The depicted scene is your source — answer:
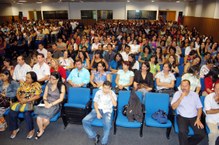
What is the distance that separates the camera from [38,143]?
3320 mm

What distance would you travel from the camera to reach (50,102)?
3.58 meters

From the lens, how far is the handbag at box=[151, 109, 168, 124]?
315 cm

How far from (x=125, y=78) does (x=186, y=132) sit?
1.79 metres

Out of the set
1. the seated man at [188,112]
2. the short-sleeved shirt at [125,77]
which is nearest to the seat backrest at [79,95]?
the short-sleeved shirt at [125,77]

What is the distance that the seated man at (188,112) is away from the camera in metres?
2.99

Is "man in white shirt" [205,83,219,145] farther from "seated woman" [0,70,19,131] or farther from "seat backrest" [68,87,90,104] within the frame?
"seated woman" [0,70,19,131]

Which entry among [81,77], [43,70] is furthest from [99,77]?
[43,70]

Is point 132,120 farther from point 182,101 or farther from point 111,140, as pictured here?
point 182,101

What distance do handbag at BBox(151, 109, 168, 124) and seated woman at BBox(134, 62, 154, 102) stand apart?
815mm

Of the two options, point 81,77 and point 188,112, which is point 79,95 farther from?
point 188,112

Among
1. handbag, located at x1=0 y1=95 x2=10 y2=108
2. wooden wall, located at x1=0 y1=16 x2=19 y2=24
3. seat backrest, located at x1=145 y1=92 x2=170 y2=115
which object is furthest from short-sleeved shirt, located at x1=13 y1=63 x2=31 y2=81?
wooden wall, located at x1=0 y1=16 x2=19 y2=24

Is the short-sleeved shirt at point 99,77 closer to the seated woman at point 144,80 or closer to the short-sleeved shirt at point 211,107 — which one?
the seated woman at point 144,80

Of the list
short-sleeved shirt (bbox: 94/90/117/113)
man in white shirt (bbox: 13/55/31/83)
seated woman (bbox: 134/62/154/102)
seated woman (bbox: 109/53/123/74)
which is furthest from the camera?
seated woman (bbox: 109/53/123/74)

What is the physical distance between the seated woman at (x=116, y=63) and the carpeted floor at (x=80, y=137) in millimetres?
2106
